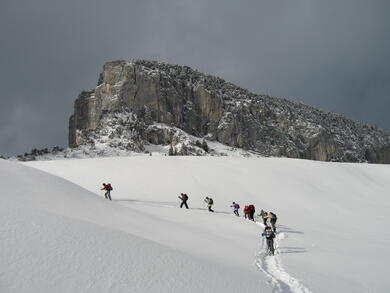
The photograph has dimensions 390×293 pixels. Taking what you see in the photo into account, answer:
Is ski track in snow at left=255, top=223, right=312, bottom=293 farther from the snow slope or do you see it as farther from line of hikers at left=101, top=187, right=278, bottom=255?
line of hikers at left=101, top=187, right=278, bottom=255

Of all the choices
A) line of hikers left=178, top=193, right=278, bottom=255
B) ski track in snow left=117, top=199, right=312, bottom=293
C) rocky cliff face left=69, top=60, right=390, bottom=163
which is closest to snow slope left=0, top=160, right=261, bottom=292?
ski track in snow left=117, top=199, right=312, bottom=293

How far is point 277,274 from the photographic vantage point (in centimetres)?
848

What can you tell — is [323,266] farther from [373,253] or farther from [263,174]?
[263,174]

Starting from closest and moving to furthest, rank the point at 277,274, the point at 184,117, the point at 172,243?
1. the point at 277,274
2. the point at 172,243
3. the point at 184,117

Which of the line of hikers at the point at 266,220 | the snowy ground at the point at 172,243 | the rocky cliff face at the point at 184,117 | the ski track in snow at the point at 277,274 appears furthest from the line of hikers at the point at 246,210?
the rocky cliff face at the point at 184,117

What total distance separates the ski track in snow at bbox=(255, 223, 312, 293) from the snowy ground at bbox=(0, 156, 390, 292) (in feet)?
0.09

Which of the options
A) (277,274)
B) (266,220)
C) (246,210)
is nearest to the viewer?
(277,274)

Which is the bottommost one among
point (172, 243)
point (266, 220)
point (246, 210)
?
point (172, 243)

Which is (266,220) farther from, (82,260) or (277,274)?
(82,260)

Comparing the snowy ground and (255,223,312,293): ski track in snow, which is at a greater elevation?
the snowy ground

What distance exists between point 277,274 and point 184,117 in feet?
501

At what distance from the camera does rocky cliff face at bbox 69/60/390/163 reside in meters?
138

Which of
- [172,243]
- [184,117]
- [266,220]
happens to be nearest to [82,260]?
[172,243]

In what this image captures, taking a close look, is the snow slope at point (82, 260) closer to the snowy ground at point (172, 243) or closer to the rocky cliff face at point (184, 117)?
the snowy ground at point (172, 243)
